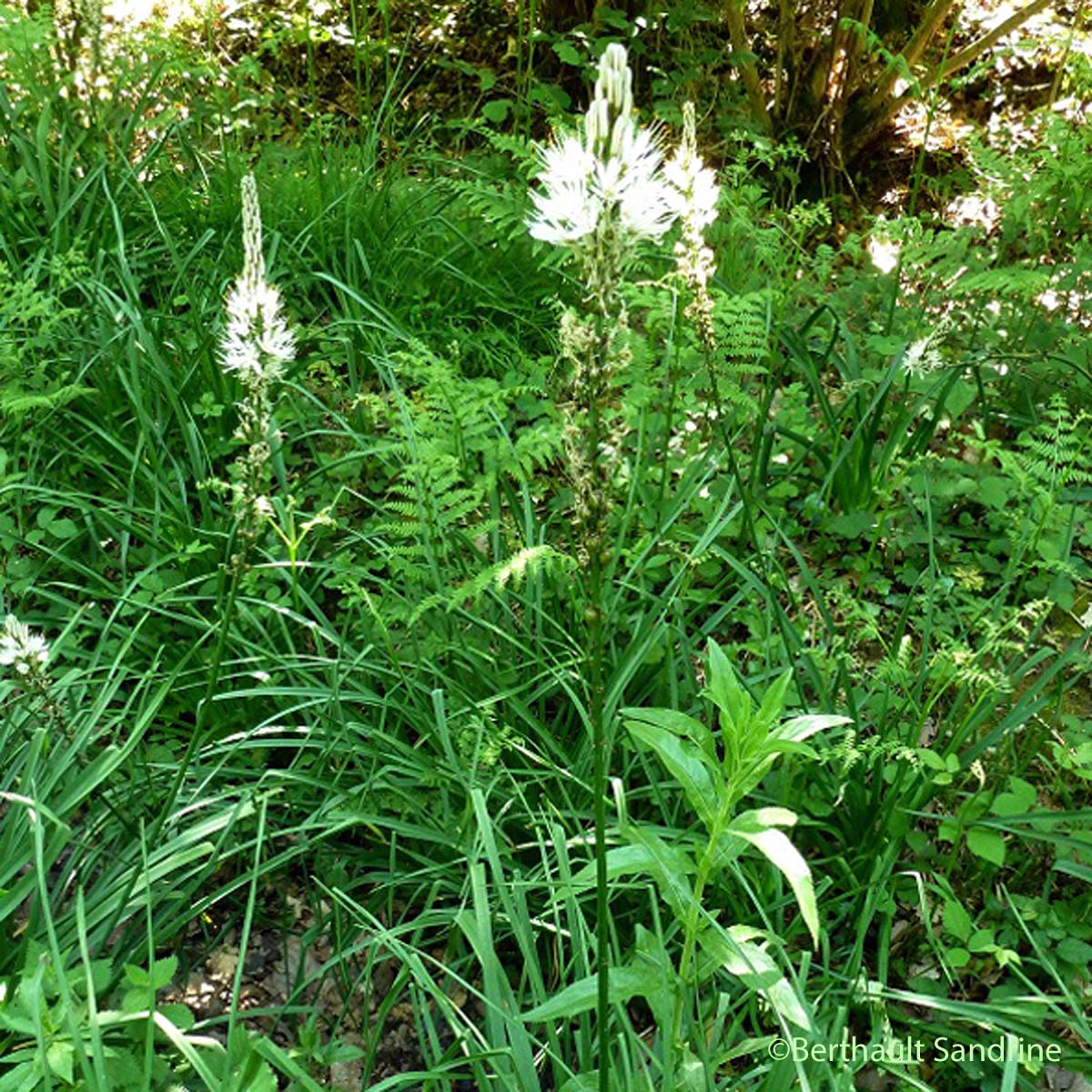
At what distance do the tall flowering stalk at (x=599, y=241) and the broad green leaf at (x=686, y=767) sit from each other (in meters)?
0.31

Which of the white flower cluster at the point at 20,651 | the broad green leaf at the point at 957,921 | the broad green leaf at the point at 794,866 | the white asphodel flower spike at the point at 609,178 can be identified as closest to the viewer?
the white asphodel flower spike at the point at 609,178

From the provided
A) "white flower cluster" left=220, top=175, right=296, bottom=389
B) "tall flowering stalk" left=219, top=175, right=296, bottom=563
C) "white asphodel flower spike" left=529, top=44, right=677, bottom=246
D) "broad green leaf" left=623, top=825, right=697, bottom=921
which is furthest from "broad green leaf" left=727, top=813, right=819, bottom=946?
"white flower cluster" left=220, top=175, right=296, bottom=389

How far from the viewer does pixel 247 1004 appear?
244 centimetres

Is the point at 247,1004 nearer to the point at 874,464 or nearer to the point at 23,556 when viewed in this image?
the point at 23,556

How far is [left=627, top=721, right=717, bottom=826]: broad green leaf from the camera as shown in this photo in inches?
65.3

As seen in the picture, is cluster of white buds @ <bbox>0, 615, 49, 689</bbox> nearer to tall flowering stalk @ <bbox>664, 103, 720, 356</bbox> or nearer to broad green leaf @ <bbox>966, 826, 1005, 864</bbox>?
tall flowering stalk @ <bbox>664, 103, 720, 356</bbox>

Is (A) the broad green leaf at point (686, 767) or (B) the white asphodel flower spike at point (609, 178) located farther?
(A) the broad green leaf at point (686, 767)

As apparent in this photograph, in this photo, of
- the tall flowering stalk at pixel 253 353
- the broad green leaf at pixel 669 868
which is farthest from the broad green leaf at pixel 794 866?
the tall flowering stalk at pixel 253 353

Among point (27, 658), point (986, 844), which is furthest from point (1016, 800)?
point (27, 658)

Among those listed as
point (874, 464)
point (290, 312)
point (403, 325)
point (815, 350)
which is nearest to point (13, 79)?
point (290, 312)

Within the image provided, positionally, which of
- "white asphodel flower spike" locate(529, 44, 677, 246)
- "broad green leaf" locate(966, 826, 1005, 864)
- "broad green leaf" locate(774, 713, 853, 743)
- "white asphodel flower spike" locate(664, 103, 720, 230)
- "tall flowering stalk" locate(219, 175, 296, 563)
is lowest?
"broad green leaf" locate(966, 826, 1005, 864)

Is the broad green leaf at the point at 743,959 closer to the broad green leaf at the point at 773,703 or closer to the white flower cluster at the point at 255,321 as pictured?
the broad green leaf at the point at 773,703

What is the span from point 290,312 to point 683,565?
1920 millimetres

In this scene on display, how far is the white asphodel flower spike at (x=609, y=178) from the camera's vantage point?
48.6 inches
